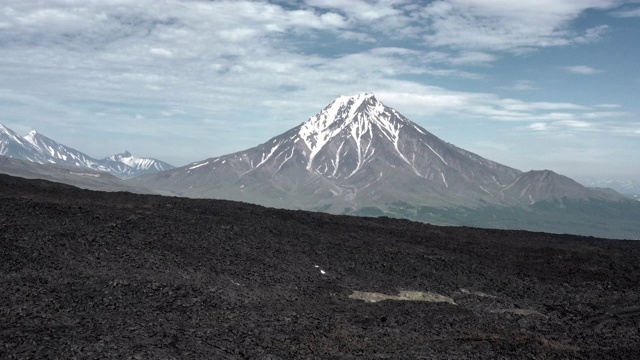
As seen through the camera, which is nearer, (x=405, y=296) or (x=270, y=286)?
(x=270, y=286)

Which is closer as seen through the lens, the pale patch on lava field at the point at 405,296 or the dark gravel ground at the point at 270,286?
the dark gravel ground at the point at 270,286

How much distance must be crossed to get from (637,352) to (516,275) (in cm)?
1620

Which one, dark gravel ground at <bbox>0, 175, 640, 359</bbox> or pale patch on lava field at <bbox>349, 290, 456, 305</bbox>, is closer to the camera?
dark gravel ground at <bbox>0, 175, 640, 359</bbox>

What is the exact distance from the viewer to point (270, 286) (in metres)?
33.2

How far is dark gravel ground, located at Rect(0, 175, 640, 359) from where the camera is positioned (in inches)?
906

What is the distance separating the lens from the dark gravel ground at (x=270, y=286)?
75.5ft

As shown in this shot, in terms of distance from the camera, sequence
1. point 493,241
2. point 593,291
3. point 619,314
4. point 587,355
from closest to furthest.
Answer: point 587,355, point 619,314, point 593,291, point 493,241

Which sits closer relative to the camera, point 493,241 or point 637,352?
point 637,352

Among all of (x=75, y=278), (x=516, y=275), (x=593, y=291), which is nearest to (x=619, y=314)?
(x=593, y=291)

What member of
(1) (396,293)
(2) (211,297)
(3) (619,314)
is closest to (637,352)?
(3) (619,314)

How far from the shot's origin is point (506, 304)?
3625 centimetres

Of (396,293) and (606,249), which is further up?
(606,249)

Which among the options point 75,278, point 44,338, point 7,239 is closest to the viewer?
point 44,338

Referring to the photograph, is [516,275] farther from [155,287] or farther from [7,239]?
[7,239]
